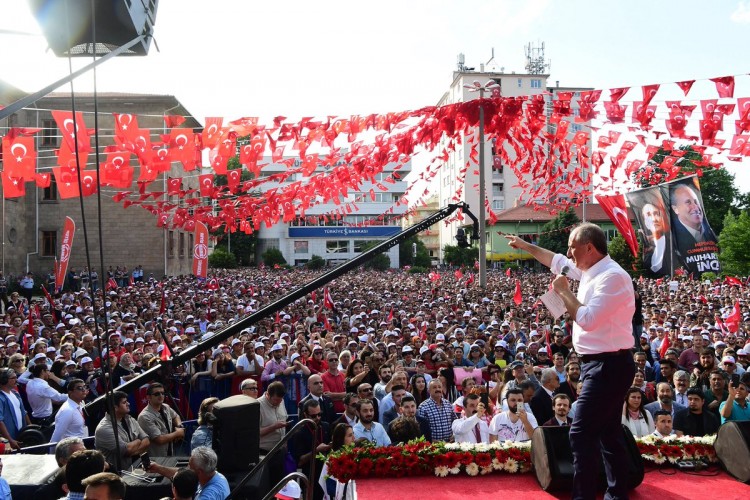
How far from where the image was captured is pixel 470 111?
9688 mm

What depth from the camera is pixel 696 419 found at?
725 centimetres

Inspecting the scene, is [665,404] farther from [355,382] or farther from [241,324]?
[241,324]

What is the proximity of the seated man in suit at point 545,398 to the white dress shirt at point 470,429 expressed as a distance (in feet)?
3.12

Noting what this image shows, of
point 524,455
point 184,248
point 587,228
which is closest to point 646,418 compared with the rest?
point 524,455

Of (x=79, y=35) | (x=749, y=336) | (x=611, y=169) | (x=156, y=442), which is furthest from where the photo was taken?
(x=749, y=336)

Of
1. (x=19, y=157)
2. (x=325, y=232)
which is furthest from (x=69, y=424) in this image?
(x=325, y=232)

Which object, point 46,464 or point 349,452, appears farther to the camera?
point 46,464

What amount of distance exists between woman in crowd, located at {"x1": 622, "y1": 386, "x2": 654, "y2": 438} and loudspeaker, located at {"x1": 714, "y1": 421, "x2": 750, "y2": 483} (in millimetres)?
2752

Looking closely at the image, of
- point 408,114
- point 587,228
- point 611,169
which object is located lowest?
point 587,228

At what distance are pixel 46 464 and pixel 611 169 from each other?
1010cm

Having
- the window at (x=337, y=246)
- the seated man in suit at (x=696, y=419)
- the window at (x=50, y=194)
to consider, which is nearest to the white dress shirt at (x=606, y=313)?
the seated man in suit at (x=696, y=419)

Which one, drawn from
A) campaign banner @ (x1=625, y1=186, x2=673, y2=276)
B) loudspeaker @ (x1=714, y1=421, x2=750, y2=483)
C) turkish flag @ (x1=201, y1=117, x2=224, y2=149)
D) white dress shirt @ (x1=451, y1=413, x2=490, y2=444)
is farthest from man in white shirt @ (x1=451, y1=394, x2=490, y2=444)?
campaign banner @ (x1=625, y1=186, x2=673, y2=276)

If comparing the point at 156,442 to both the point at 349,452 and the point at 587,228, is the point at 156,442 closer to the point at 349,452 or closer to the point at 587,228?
the point at 349,452

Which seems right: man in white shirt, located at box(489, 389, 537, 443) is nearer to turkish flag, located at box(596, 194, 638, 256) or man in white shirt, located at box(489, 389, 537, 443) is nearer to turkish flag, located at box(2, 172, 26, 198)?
turkish flag, located at box(596, 194, 638, 256)
